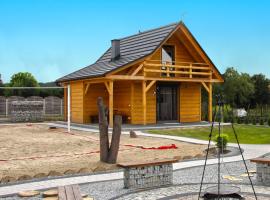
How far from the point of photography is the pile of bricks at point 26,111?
28.9m

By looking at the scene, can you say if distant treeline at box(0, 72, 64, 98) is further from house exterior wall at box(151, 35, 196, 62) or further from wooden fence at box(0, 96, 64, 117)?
house exterior wall at box(151, 35, 196, 62)

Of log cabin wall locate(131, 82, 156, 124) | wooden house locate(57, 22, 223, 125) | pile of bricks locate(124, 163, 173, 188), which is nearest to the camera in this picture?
pile of bricks locate(124, 163, 173, 188)

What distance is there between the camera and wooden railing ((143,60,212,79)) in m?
22.6

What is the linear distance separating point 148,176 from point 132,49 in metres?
17.6

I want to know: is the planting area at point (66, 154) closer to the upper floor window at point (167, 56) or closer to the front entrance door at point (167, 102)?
the front entrance door at point (167, 102)

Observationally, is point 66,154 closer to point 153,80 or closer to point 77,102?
point 153,80

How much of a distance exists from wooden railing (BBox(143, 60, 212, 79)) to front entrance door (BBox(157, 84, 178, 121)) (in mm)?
876

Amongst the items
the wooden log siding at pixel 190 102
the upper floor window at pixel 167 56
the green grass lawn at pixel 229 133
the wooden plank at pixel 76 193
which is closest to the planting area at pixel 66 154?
the wooden plank at pixel 76 193

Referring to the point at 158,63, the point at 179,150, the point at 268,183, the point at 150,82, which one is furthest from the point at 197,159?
the point at 158,63

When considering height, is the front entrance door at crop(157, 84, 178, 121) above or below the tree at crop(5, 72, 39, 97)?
below

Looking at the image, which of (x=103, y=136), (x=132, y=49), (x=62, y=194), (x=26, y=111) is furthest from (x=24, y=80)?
(x=62, y=194)

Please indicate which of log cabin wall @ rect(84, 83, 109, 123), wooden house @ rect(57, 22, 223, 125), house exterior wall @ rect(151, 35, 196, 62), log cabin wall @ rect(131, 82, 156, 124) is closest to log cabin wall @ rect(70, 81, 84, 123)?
wooden house @ rect(57, 22, 223, 125)

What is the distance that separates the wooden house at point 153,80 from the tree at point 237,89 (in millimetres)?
18322

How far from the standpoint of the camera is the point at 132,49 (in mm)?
24906
